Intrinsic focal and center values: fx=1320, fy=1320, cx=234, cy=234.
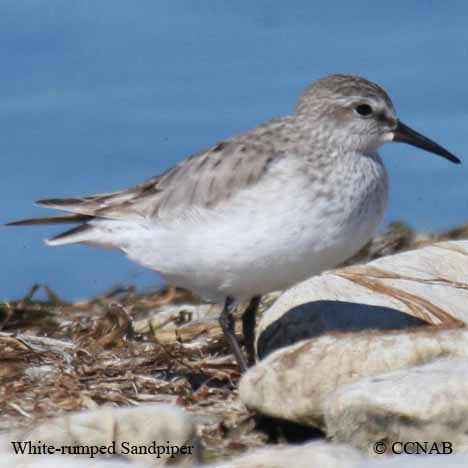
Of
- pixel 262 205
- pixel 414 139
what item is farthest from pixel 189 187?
pixel 414 139

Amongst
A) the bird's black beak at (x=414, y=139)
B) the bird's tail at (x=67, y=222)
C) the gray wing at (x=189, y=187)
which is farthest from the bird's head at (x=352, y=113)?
the bird's tail at (x=67, y=222)

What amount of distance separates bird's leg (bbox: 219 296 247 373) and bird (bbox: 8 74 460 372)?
0.01m

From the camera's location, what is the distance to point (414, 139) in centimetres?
946

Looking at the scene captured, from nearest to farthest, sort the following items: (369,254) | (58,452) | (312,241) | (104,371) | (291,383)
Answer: (58,452) → (291,383) → (312,241) → (104,371) → (369,254)

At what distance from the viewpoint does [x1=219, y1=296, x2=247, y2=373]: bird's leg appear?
9000 mm

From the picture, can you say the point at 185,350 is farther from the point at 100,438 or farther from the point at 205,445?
the point at 100,438

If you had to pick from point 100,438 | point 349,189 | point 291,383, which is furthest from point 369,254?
point 100,438

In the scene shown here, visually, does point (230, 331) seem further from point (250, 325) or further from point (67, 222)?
point (67, 222)

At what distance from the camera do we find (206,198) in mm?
8789

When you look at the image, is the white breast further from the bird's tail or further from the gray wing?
the bird's tail

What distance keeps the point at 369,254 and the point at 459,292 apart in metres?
3.42

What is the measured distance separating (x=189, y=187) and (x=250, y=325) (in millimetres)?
1170

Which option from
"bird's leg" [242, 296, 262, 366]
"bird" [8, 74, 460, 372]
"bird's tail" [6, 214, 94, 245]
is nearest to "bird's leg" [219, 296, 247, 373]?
"bird" [8, 74, 460, 372]

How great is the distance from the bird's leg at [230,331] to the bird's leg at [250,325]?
27cm
